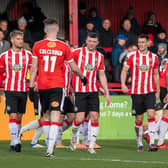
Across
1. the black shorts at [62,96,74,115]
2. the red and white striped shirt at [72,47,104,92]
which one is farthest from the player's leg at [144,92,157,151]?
the black shorts at [62,96,74,115]

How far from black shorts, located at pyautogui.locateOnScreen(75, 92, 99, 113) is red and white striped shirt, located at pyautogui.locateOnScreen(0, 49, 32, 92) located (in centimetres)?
91

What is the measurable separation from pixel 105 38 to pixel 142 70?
20.7 feet

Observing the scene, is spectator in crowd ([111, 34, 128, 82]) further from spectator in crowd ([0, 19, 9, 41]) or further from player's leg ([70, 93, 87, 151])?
player's leg ([70, 93, 87, 151])

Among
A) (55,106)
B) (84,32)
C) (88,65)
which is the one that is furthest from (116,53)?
(55,106)

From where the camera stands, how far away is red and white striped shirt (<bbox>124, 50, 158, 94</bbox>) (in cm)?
1264

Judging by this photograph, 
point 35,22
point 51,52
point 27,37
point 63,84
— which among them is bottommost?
point 63,84

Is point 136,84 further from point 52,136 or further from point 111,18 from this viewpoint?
point 111,18

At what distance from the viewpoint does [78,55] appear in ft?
40.8

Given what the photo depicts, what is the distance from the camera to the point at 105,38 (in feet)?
62.1

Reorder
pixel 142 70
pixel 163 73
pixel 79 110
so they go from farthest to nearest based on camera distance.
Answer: pixel 163 73
pixel 142 70
pixel 79 110

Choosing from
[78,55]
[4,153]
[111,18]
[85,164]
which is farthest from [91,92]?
[111,18]

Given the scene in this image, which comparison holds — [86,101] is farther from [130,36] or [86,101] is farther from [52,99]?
[130,36]

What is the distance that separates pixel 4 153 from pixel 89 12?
31.2 feet

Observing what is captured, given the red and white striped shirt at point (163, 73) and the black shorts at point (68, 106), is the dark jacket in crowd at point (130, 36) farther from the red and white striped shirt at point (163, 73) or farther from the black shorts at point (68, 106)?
the black shorts at point (68, 106)
